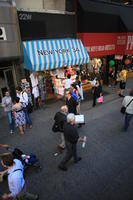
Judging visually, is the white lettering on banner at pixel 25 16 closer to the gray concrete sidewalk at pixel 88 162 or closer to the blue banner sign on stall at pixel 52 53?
the blue banner sign on stall at pixel 52 53

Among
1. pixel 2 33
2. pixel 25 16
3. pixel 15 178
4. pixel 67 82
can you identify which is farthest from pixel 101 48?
pixel 15 178

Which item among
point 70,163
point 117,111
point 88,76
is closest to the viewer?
point 70,163

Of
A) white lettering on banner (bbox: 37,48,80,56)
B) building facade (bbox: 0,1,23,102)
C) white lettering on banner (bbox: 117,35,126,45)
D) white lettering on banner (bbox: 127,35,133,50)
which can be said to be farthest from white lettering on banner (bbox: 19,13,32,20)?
white lettering on banner (bbox: 127,35,133,50)

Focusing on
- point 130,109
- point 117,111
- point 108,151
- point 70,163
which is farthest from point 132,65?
point 70,163

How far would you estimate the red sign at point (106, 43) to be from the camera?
9125 mm

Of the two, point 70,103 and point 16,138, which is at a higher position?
point 70,103

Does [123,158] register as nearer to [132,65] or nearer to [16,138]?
[16,138]

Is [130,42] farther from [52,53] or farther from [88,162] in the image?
[88,162]

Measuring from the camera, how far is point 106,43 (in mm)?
10000

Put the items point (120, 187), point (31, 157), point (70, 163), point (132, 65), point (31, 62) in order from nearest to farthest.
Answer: point (120, 187)
point (31, 157)
point (70, 163)
point (31, 62)
point (132, 65)

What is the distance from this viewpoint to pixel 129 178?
4.14 m

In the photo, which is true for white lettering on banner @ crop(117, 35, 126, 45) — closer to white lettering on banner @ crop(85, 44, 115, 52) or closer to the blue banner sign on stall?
white lettering on banner @ crop(85, 44, 115, 52)

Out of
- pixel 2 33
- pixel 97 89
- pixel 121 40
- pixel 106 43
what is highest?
pixel 2 33

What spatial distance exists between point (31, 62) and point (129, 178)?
609 cm
